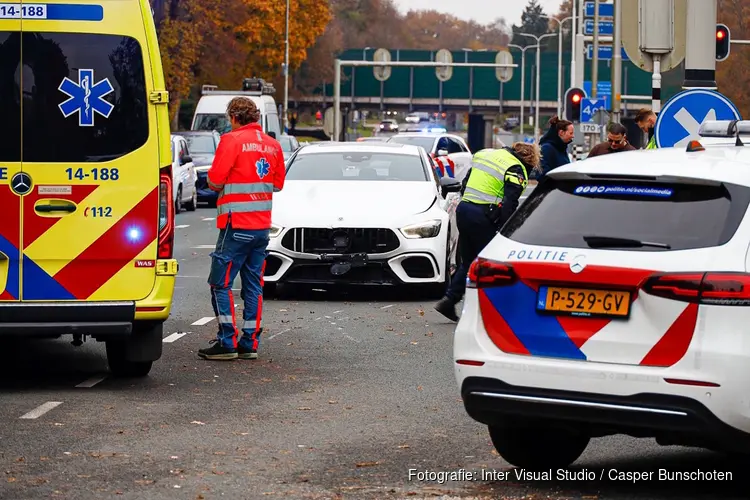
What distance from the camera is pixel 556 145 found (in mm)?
15602

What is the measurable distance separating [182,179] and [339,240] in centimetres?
1759

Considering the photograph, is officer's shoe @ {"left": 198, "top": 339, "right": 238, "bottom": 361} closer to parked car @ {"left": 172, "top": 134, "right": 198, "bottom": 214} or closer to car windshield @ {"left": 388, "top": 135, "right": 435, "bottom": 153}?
parked car @ {"left": 172, "top": 134, "right": 198, "bottom": 214}

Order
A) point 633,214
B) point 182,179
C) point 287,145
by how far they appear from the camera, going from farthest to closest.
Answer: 1. point 287,145
2. point 182,179
3. point 633,214

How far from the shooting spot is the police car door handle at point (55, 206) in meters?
9.71

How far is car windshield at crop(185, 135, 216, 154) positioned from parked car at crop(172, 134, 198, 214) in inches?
123

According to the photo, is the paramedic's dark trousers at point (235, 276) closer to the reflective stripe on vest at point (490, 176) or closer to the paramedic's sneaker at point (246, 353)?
the paramedic's sneaker at point (246, 353)

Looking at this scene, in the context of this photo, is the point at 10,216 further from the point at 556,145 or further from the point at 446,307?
the point at 556,145

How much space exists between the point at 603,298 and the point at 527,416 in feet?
1.90

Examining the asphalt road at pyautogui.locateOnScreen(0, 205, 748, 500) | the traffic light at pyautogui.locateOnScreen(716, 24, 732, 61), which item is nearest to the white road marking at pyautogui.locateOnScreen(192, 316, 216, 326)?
the asphalt road at pyautogui.locateOnScreen(0, 205, 748, 500)

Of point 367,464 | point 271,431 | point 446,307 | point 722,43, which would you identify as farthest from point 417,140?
point 367,464

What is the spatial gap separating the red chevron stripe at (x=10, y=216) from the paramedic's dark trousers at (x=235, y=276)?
6.14 ft

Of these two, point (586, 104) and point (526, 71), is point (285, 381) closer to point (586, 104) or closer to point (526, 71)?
point (586, 104)

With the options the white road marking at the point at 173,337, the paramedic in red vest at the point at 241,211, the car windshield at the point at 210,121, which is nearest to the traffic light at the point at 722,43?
the white road marking at the point at 173,337

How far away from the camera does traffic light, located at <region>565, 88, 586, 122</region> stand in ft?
129
